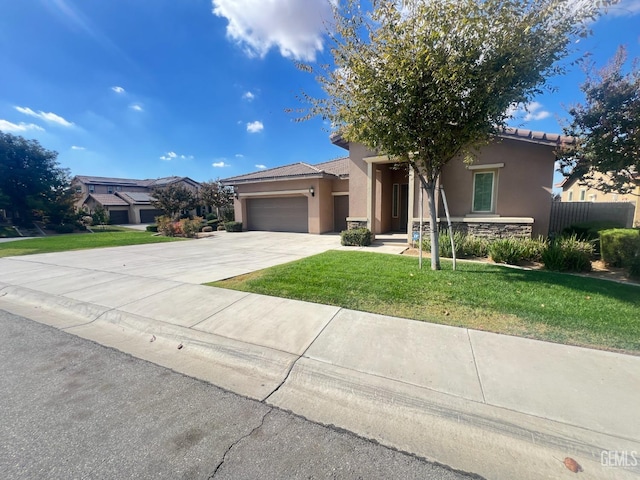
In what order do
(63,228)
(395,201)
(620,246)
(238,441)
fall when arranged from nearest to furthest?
1. (238,441)
2. (620,246)
3. (395,201)
4. (63,228)

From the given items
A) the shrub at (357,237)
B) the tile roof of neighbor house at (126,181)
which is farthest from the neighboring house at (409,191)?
the tile roof of neighbor house at (126,181)

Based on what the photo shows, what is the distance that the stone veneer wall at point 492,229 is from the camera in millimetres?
9711

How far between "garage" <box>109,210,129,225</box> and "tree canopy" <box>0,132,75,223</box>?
36.0 feet

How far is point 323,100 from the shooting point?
610cm

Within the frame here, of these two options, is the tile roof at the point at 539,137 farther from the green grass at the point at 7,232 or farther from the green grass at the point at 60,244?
the green grass at the point at 7,232

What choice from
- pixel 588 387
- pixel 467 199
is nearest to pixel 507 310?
pixel 588 387

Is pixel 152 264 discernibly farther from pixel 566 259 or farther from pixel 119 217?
pixel 119 217

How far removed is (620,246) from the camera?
23.1 feet

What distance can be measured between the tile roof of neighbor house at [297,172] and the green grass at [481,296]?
1045 centimetres

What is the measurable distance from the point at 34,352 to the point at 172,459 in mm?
3063

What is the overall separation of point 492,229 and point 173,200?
889 inches

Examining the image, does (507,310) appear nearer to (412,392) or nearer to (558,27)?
(412,392)

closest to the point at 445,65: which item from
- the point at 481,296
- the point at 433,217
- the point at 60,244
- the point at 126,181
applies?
the point at 433,217

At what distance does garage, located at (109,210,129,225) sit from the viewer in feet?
117
